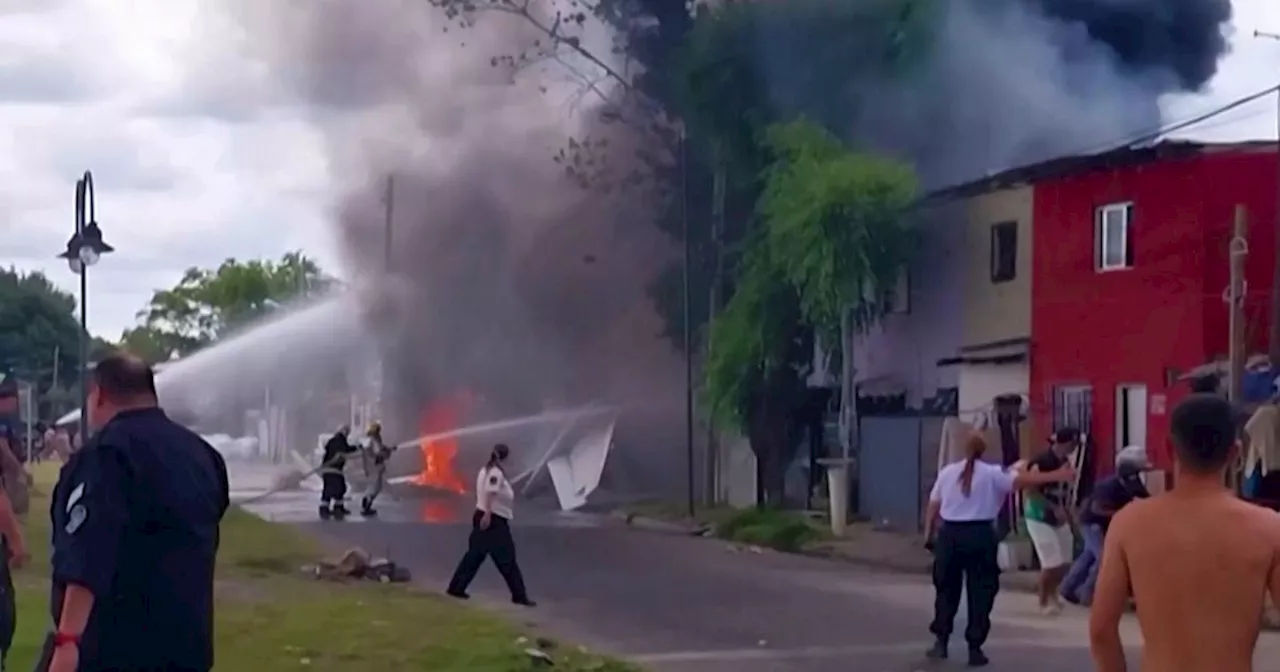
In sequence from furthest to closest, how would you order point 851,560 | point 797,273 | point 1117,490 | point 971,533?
point 797,273 → point 851,560 → point 1117,490 → point 971,533

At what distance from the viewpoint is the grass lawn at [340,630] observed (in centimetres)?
1345

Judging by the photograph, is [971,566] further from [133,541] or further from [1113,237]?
[1113,237]

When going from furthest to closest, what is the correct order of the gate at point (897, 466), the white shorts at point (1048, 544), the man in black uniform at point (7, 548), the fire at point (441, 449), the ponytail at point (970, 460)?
the fire at point (441, 449) < the gate at point (897, 466) < the white shorts at point (1048, 544) < the ponytail at point (970, 460) < the man in black uniform at point (7, 548)

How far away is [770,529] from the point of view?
3142 cm

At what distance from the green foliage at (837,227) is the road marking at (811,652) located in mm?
16136

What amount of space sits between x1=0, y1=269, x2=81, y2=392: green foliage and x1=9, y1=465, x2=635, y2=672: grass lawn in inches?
2292

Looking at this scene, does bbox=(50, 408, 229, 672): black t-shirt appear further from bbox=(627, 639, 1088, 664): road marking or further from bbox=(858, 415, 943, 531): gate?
bbox=(858, 415, 943, 531): gate

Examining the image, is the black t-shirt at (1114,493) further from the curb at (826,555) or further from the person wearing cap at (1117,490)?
the curb at (826,555)

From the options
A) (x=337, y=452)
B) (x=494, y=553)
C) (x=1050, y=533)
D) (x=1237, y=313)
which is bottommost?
(x=494, y=553)

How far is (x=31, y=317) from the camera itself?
278 feet

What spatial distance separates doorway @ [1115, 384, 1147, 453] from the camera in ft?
91.6

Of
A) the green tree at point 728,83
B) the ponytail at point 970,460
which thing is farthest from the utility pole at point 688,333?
the ponytail at point 970,460

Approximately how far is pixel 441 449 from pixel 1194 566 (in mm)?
43968

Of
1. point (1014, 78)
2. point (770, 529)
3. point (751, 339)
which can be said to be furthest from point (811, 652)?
point (1014, 78)
